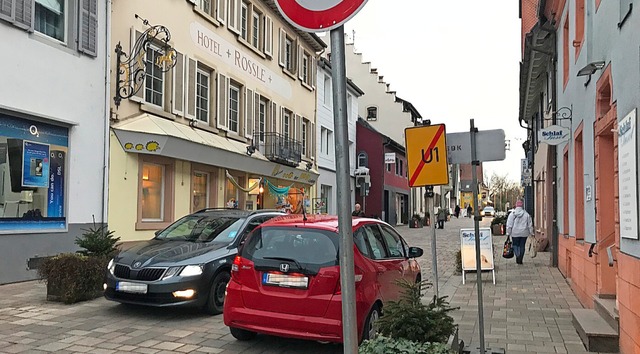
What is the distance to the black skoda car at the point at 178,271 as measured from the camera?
761 centimetres

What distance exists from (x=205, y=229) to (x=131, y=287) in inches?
73.7

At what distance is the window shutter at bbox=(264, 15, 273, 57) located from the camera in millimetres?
22172

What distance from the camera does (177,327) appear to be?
7.29 meters

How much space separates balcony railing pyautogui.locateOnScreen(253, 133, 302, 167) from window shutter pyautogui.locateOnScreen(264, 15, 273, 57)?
11.3 feet

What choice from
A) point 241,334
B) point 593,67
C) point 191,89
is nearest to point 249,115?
point 191,89

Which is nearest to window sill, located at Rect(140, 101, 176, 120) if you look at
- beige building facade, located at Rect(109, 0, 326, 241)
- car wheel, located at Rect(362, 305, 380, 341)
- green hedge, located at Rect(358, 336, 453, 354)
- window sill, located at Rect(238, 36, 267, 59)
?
beige building facade, located at Rect(109, 0, 326, 241)

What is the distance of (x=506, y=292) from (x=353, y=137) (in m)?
26.2

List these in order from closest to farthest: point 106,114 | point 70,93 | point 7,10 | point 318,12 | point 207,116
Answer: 1. point 318,12
2. point 7,10
3. point 70,93
4. point 106,114
5. point 207,116

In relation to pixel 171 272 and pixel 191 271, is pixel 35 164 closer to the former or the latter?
pixel 171 272

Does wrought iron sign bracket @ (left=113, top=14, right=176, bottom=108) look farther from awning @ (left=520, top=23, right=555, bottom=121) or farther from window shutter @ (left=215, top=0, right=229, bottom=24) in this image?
awning @ (left=520, top=23, right=555, bottom=121)

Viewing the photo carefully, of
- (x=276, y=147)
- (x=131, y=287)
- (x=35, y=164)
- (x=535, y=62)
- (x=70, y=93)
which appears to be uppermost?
(x=535, y=62)

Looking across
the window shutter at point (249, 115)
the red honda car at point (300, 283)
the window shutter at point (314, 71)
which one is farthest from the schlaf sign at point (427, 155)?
the window shutter at point (314, 71)

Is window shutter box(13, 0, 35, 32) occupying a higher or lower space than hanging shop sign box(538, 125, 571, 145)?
higher

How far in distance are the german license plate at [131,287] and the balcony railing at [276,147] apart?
13570 mm
